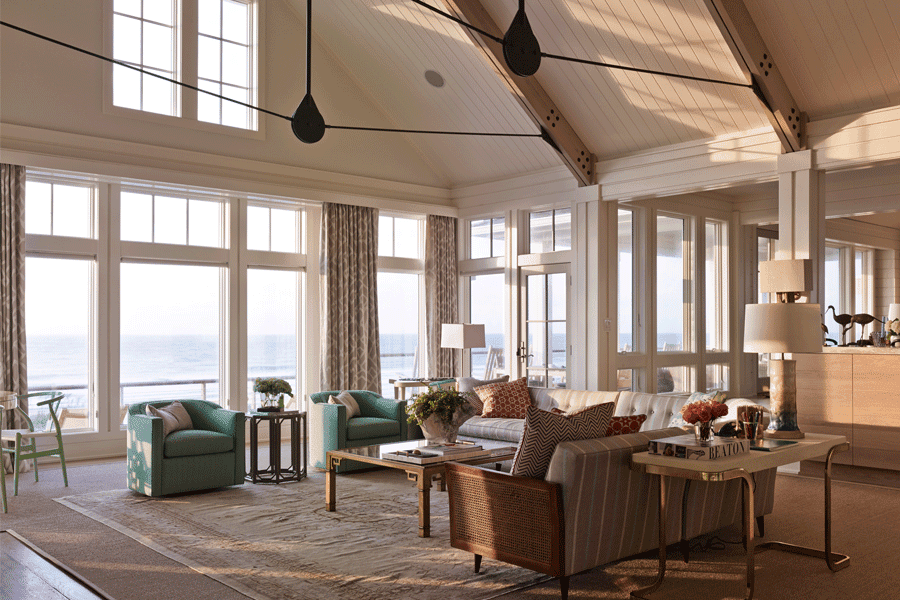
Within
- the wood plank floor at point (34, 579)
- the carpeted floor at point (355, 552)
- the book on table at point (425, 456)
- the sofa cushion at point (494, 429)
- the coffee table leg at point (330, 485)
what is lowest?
the carpeted floor at point (355, 552)

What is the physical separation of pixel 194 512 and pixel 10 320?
10.7 feet

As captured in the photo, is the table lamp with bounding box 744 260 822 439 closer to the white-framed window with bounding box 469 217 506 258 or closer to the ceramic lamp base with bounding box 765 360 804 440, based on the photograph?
the ceramic lamp base with bounding box 765 360 804 440

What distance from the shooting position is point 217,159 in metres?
8.89

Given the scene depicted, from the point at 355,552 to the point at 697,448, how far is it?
217 centimetres

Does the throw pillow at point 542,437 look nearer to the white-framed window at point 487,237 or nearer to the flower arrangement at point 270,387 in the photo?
the flower arrangement at point 270,387

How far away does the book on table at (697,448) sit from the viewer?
4.01 metres

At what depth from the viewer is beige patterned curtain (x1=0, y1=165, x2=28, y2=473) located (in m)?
→ 7.54

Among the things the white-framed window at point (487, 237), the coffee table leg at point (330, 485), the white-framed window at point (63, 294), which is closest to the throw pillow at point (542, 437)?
the coffee table leg at point (330, 485)

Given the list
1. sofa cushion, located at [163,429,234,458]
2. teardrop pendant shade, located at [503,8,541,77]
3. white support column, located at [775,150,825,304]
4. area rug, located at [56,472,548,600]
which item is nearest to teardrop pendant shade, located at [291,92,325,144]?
teardrop pendant shade, located at [503,8,541,77]

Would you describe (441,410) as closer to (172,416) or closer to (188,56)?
(172,416)

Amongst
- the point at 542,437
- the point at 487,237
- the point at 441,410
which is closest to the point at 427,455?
the point at 441,410

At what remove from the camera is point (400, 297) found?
1107 cm

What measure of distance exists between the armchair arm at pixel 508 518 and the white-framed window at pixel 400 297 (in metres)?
6.23

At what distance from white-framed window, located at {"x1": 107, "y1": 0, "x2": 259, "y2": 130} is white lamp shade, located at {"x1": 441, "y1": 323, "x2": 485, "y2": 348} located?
341 cm
